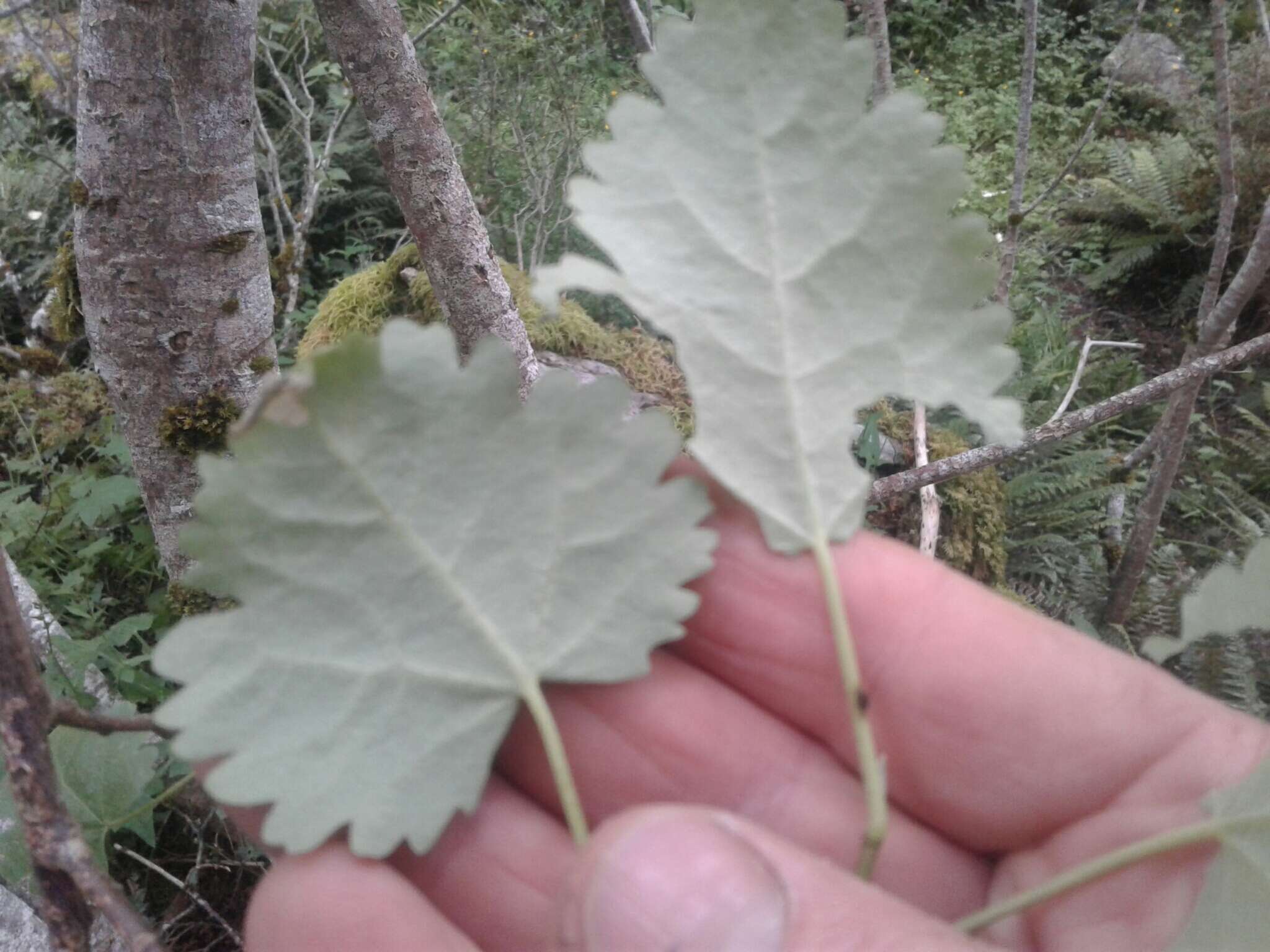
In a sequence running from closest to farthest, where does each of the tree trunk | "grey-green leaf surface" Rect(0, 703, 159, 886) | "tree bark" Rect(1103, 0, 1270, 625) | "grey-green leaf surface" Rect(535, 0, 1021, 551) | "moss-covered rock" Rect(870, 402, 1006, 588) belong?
"grey-green leaf surface" Rect(535, 0, 1021, 551) < "grey-green leaf surface" Rect(0, 703, 159, 886) < the tree trunk < "tree bark" Rect(1103, 0, 1270, 625) < "moss-covered rock" Rect(870, 402, 1006, 588)

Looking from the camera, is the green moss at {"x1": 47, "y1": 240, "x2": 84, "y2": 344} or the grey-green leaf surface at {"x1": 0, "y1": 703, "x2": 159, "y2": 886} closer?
the grey-green leaf surface at {"x1": 0, "y1": 703, "x2": 159, "y2": 886}

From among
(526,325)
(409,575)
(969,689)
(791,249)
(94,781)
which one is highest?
(526,325)

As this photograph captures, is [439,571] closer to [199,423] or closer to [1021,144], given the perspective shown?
[199,423]

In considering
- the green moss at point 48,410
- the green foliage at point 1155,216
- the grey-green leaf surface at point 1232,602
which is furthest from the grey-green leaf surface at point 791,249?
the green foliage at point 1155,216

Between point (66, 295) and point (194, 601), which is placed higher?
point (66, 295)

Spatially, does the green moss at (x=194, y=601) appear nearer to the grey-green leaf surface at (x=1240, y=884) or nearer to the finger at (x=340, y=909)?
the finger at (x=340, y=909)

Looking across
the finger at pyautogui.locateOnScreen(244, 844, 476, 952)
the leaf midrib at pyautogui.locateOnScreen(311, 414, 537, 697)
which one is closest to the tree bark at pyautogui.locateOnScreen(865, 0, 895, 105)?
the leaf midrib at pyautogui.locateOnScreen(311, 414, 537, 697)

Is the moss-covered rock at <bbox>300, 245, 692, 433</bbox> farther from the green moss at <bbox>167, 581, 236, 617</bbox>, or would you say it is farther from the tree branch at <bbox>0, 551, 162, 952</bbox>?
the tree branch at <bbox>0, 551, 162, 952</bbox>

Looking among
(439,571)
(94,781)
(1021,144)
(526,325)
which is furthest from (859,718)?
(526,325)
